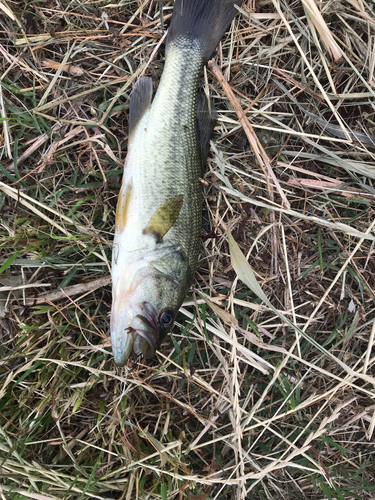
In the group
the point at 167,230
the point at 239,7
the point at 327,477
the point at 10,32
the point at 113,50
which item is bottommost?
the point at 327,477

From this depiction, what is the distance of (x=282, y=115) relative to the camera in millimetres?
2693

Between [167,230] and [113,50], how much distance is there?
5.20ft

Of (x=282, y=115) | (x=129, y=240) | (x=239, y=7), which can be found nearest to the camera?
(x=129, y=240)

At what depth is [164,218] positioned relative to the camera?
2.25 m

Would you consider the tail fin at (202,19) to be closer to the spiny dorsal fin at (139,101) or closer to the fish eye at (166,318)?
the spiny dorsal fin at (139,101)

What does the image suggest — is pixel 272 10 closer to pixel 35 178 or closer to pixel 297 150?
pixel 297 150

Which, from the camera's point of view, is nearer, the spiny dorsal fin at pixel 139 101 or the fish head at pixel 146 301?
the fish head at pixel 146 301

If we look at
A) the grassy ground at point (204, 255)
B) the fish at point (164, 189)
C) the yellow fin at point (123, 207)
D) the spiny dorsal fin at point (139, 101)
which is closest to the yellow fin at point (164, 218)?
the fish at point (164, 189)

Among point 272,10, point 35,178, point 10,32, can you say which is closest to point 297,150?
point 272,10

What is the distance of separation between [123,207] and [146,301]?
2.24 feet

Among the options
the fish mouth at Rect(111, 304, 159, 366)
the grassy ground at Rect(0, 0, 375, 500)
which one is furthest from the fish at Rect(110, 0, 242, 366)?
the grassy ground at Rect(0, 0, 375, 500)

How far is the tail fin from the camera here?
242cm

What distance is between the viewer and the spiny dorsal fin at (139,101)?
240 centimetres

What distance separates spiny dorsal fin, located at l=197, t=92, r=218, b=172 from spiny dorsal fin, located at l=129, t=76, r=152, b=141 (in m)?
0.41
